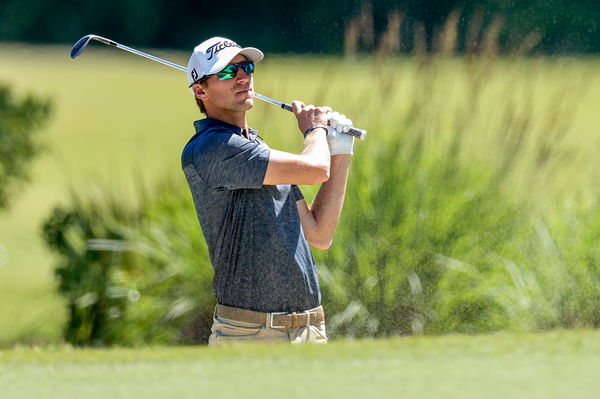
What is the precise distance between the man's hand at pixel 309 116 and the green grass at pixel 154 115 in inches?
85.9

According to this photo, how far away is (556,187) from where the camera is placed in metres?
5.86

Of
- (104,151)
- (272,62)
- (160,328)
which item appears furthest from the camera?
(104,151)

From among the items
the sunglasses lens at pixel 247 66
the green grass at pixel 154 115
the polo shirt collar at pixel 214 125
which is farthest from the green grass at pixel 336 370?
the green grass at pixel 154 115

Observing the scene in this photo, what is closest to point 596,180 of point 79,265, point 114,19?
point 79,265

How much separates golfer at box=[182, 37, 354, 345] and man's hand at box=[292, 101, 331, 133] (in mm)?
83

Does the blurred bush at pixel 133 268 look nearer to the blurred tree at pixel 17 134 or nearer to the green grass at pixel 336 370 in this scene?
the blurred tree at pixel 17 134

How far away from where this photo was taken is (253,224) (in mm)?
3084

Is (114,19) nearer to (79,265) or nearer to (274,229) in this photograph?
(79,265)

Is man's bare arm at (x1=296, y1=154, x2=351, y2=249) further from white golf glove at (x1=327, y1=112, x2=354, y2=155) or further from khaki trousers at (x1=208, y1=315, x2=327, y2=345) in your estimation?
khaki trousers at (x1=208, y1=315, x2=327, y2=345)

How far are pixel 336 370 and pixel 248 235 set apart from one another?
Answer: 0.68m

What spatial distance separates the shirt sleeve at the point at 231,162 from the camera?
300 centimetres

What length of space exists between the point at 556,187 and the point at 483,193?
2.12 feet

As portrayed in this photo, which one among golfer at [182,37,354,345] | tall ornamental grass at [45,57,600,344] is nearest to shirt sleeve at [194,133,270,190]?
golfer at [182,37,354,345]

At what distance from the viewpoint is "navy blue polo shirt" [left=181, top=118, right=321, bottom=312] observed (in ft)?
10.1
